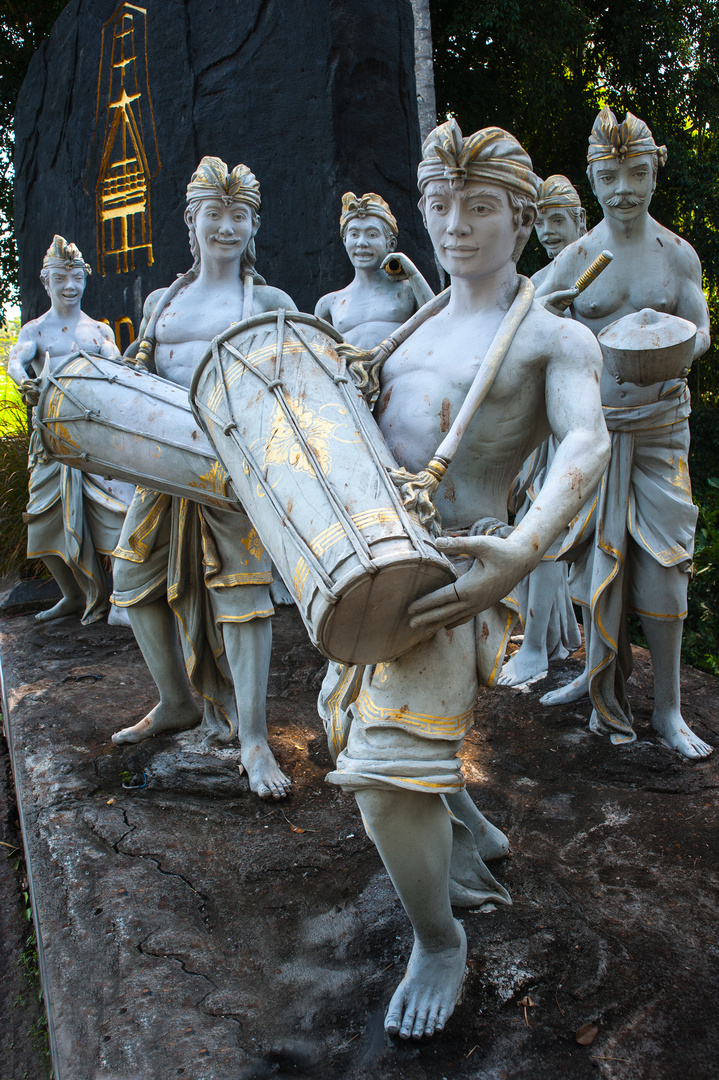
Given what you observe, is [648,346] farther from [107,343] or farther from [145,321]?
[107,343]

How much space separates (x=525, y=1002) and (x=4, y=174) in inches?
429

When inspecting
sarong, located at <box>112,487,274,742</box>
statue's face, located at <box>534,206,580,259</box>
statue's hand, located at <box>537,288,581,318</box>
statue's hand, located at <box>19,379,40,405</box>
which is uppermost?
statue's face, located at <box>534,206,580,259</box>

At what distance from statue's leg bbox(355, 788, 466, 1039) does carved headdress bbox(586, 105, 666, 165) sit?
2.52m

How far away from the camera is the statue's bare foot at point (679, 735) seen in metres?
3.37

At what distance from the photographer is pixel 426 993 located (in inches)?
77.4

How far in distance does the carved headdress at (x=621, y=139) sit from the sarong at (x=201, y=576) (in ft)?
6.41

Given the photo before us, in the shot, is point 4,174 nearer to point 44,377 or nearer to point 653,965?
point 44,377

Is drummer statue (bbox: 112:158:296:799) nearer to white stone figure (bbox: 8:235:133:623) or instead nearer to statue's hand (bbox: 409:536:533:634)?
statue's hand (bbox: 409:536:533:634)

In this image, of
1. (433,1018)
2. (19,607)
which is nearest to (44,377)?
(433,1018)

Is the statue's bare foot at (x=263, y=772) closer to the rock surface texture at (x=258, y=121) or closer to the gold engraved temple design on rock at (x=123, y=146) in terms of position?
the rock surface texture at (x=258, y=121)

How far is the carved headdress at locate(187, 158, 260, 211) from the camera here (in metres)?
3.22

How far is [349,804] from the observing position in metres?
3.10

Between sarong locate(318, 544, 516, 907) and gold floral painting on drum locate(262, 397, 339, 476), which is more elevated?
gold floral painting on drum locate(262, 397, 339, 476)

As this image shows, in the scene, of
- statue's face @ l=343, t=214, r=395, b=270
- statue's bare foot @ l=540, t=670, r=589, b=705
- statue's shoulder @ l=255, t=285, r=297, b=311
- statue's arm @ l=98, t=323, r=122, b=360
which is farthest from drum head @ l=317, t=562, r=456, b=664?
statue's arm @ l=98, t=323, r=122, b=360
